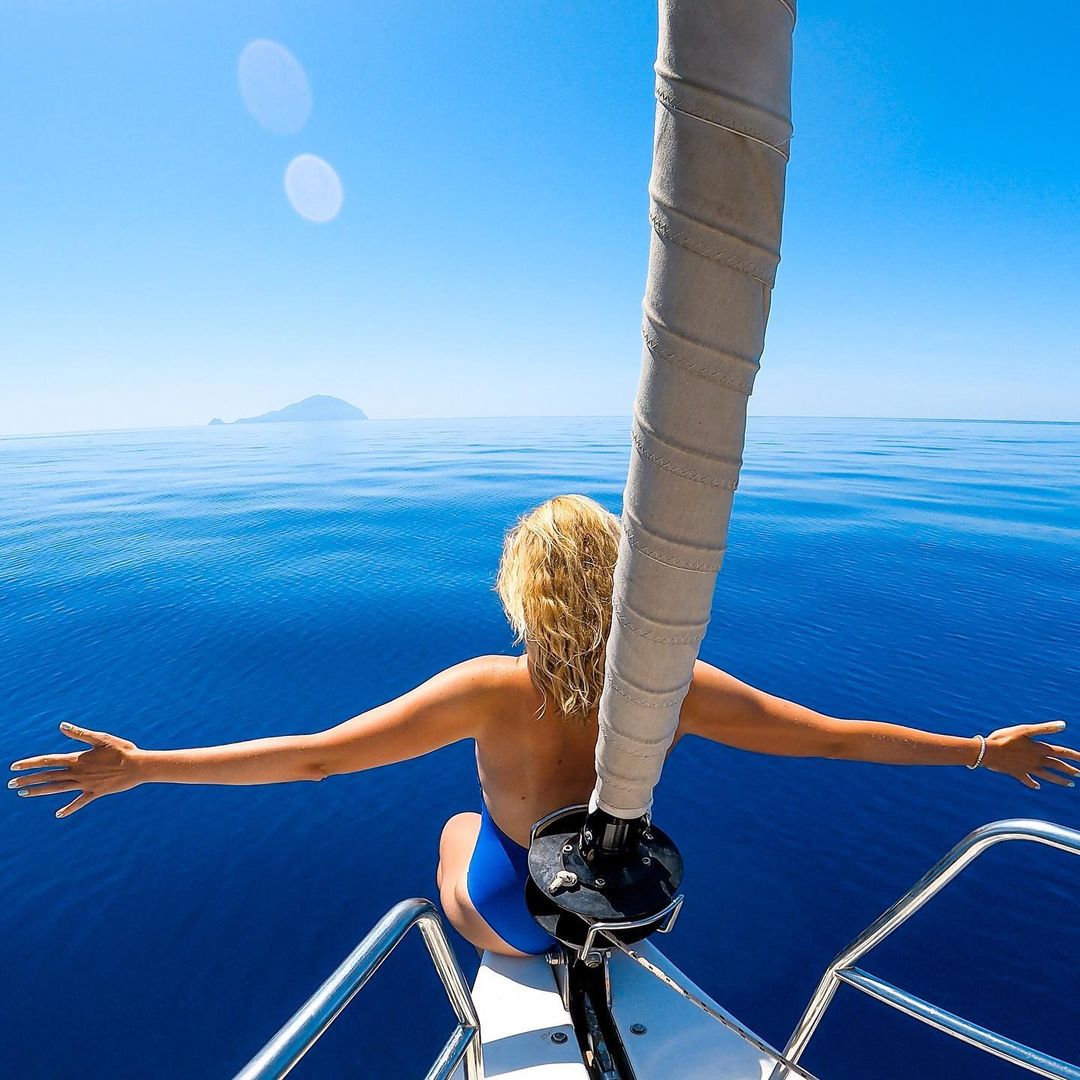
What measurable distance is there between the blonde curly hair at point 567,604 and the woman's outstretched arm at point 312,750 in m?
0.12

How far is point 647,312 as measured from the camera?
2.37ft

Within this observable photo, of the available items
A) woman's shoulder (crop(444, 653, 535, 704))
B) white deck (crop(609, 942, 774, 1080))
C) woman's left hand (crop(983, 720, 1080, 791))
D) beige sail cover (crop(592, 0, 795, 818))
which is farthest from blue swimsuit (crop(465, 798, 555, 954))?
woman's left hand (crop(983, 720, 1080, 791))

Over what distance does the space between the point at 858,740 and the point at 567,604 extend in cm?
82

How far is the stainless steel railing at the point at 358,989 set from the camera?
0.77m

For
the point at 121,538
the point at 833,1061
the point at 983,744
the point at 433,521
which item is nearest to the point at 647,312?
the point at 983,744

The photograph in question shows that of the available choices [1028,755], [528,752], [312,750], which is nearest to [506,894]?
[528,752]

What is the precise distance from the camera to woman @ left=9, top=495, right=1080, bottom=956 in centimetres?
121

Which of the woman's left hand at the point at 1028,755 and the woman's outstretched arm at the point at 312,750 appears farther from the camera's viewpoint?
the woman's left hand at the point at 1028,755

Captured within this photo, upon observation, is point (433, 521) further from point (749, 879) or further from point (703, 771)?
point (749, 879)

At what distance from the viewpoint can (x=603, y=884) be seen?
109cm

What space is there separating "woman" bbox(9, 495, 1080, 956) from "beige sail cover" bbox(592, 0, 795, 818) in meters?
0.46

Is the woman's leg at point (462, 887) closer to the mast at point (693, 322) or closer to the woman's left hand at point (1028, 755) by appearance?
the mast at point (693, 322)

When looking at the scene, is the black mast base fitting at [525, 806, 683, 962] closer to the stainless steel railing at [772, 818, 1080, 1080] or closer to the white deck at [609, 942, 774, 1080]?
the white deck at [609, 942, 774, 1080]

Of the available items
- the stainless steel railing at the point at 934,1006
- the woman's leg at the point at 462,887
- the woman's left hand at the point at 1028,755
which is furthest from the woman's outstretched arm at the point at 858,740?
the woman's leg at the point at 462,887
